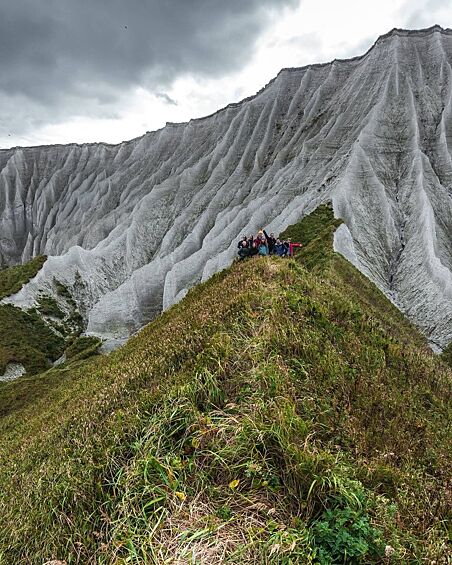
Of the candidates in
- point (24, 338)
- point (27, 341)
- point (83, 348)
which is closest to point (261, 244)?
point (83, 348)

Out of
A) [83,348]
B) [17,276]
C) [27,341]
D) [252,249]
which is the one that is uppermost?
[252,249]

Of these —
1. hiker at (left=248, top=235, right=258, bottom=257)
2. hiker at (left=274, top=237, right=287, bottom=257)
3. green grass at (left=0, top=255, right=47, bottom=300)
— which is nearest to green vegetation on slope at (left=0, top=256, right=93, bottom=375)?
green grass at (left=0, top=255, right=47, bottom=300)

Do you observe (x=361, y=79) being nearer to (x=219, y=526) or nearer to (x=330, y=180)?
(x=330, y=180)

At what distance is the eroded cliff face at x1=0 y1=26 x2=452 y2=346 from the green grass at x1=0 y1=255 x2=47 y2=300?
1.08 metres

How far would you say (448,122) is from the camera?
5006 cm

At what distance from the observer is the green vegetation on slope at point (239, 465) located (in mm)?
3871

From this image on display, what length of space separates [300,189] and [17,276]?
123 ft

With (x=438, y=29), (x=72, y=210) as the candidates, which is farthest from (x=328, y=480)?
(x=72, y=210)

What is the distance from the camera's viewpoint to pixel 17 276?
50.2 m

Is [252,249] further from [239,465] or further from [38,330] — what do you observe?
[38,330]

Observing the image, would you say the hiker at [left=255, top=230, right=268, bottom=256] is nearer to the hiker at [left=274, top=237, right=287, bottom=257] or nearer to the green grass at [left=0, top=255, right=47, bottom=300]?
the hiker at [left=274, top=237, right=287, bottom=257]

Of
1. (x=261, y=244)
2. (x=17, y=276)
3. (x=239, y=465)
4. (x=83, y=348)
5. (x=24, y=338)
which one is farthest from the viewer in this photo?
(x=17, y=276)

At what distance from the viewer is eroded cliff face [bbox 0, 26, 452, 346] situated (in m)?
39.6

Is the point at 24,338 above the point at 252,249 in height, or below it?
below
